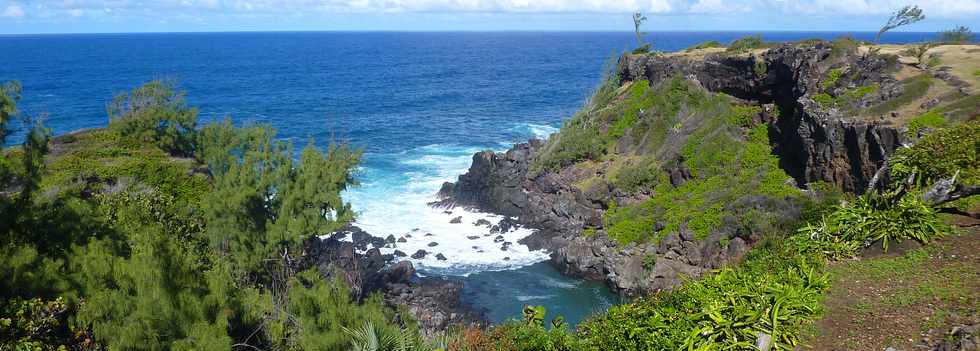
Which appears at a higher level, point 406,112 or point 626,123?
point 626,123

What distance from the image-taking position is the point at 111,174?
91.9 ft

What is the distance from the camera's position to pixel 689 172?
40.1m

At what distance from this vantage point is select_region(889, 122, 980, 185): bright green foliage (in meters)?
16.3

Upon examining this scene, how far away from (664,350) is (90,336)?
11.9 meters

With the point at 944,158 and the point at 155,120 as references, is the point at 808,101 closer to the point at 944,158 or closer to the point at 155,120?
the point at 944,158

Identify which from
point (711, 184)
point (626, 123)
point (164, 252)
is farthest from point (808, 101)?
point (164, 252)

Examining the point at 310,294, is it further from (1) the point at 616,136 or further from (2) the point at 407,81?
(2) the point at 407,81

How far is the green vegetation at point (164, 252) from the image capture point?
1255cm

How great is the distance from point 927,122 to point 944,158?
38.7 feet

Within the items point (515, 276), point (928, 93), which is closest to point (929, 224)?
point (928, 93)

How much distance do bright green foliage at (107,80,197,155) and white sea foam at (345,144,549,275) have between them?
42.9ft

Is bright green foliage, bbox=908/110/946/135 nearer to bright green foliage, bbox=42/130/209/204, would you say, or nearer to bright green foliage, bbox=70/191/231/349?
bright green foliage, bbox=70/191/231/349

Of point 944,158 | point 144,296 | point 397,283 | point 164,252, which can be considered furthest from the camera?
point 397,283

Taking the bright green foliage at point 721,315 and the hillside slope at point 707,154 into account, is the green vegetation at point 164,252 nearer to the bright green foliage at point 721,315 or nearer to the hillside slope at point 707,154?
the bright green foliage at point 721,315
